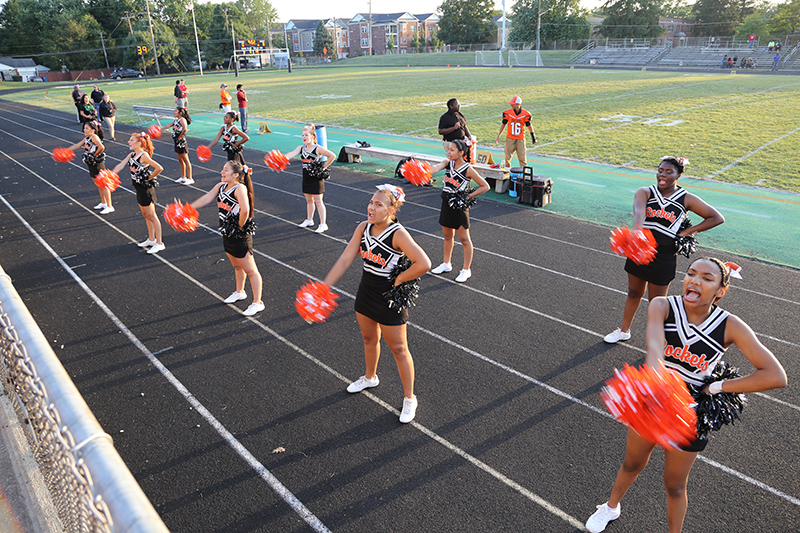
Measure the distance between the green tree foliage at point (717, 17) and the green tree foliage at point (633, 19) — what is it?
979 cm

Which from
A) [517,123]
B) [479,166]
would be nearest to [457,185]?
[479,166]

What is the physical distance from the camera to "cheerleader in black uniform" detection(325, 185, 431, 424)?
420 centimetres

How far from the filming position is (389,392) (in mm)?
5297

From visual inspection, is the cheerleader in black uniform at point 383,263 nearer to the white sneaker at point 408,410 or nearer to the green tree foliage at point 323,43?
the white sneaker at point 408,410

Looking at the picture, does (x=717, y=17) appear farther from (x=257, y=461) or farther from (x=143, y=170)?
(x=257, y=461)

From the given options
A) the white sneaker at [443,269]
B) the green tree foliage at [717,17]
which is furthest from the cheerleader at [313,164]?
the green tree foliage at [717,17]

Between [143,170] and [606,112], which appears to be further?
[606,112]

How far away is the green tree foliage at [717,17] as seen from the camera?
2950 inches

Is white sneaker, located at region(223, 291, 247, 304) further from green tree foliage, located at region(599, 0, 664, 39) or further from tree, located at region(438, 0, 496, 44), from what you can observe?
tree, located at region(438, 0, 496, 44)

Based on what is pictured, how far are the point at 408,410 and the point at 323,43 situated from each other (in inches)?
4282

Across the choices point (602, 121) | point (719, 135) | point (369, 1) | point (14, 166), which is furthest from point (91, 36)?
point (719, 135)

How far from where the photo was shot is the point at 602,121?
21.2 metres

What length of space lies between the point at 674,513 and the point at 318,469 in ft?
9.10

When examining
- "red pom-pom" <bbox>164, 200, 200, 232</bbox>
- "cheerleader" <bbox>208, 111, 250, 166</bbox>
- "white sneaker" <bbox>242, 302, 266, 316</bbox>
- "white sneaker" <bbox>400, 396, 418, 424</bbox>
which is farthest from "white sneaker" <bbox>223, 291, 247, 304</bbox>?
"cheerleader" <bbox>208, 111, 250, 166</bbox>
